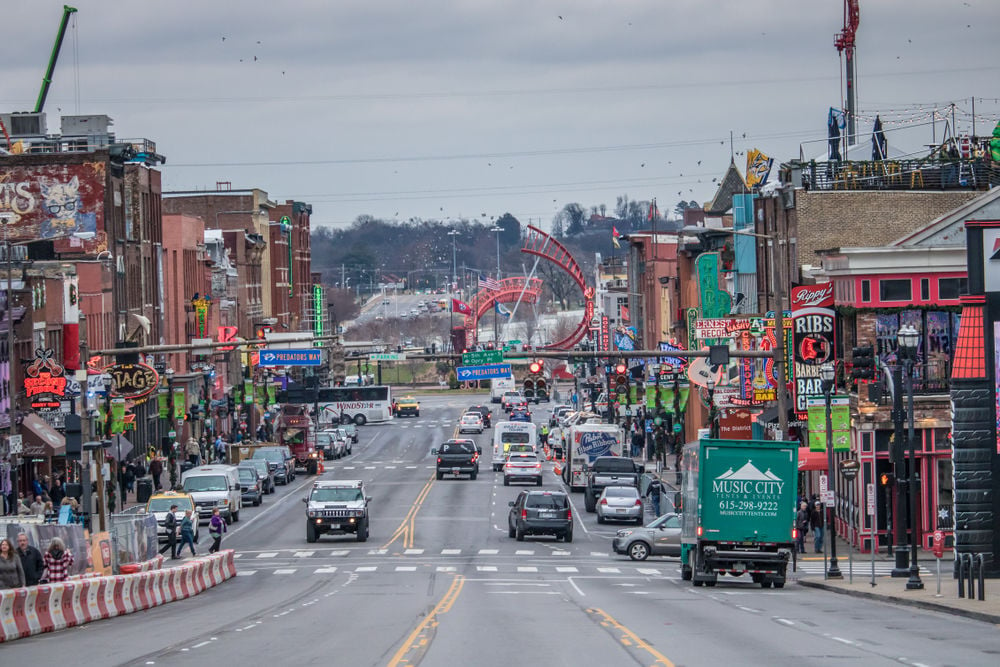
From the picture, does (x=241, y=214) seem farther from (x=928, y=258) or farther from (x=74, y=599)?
(x=74, y=599)

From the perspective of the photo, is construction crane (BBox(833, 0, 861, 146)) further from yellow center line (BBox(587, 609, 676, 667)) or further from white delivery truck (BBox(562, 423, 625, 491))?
yellow center line (BBox(587, 609, 676, 667))

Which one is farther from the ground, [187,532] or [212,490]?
[212,490]

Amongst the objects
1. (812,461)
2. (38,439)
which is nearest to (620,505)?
(812,461)

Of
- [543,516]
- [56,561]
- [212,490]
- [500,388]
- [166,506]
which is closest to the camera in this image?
[56,561]

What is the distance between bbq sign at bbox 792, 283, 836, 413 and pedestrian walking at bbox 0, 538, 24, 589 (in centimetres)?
2443

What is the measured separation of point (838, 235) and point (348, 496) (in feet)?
72.1

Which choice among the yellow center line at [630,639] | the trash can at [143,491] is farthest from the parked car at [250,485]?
the yellow center line at [630,639]

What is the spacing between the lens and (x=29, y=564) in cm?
2686

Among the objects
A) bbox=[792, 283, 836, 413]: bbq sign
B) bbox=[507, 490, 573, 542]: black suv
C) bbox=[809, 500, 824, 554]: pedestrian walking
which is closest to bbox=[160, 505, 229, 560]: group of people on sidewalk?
bbox=[507, 490, 573, 542]: black suv

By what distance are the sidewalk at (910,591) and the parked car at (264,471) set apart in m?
30.4

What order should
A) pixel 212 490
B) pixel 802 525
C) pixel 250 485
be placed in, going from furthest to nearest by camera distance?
pixel 250 485, pixel 212 490, pixel 802 525

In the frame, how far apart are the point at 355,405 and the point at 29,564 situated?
104m

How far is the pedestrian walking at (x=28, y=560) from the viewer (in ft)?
87.7

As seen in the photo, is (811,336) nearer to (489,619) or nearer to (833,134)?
(489,619)
